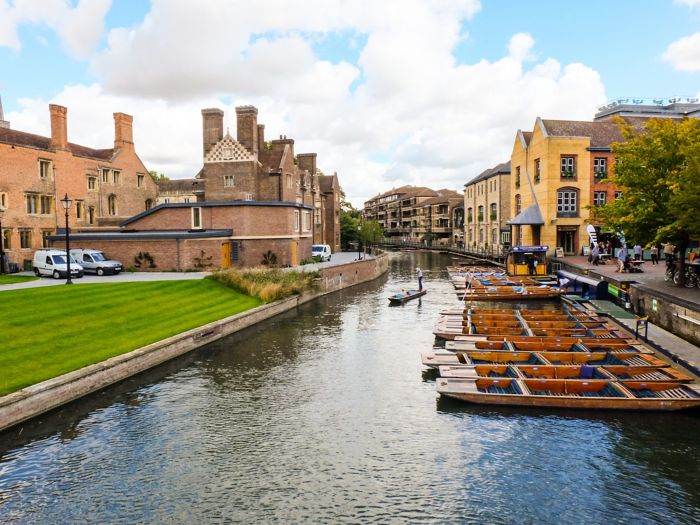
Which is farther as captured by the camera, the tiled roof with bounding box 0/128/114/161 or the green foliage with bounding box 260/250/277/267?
the green foliage with bounding box 260/250/277/267

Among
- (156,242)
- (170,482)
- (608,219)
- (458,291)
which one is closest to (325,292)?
(458,291)

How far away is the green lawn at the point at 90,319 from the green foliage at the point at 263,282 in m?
0.79

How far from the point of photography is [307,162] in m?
67.4

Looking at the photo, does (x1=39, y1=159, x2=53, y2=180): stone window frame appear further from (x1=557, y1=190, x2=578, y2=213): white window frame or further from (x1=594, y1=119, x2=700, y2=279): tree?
(x1=557, y1=190, x2=578, y2=213): white window frame

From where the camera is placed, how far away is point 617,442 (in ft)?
43.5

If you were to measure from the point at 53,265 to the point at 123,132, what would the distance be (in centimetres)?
2520

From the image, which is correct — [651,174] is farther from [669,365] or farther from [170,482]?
[170,482]

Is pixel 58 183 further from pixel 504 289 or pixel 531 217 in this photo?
pixel 531 217

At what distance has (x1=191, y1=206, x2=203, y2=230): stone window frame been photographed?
4134 cm

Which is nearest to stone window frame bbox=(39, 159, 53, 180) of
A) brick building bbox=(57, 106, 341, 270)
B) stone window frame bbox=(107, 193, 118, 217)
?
brick building bbox=(57, 106, 341, 270)

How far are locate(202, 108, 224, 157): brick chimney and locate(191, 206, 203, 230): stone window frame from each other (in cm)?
1047

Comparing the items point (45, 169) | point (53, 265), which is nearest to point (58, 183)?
point (45, 169)

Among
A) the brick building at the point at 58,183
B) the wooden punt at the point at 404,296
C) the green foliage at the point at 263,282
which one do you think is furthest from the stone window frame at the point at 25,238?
the wooden punt at the point at 404,296

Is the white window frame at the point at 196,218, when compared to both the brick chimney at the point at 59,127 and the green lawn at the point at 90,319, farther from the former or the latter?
the brick chimney at the point at 59,127
